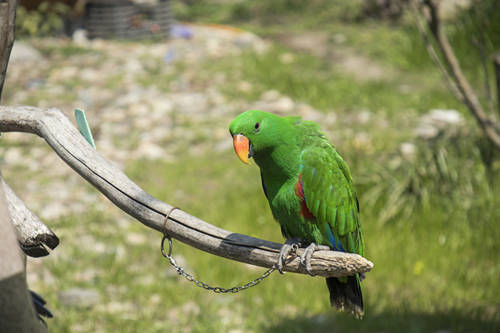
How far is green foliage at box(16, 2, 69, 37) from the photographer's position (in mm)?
5590

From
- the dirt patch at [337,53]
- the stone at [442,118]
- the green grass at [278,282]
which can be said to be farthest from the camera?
the dirt patch at [337,53]

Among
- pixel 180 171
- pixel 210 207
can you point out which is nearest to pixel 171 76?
pixel 180 171

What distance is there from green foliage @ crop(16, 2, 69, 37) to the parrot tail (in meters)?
4.36

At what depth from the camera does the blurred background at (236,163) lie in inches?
136

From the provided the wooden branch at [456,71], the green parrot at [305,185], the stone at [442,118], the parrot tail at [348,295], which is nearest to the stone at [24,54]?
the stone at [442,118]

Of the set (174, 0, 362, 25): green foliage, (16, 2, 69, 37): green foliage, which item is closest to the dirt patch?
(174, 0, 362, 25): green foliage

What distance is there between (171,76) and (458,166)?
3994 mm

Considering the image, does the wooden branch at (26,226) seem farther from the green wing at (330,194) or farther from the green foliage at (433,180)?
the green foliage at (433,180)

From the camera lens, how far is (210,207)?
4.46 m

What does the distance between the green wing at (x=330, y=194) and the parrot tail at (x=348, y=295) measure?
0.44ft

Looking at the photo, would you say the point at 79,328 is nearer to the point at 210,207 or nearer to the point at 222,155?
the point at 210,207

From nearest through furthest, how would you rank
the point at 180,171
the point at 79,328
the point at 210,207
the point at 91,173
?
the point at 91,173 < the point at 79,328 < the point at 210,207 < the point at 180,171

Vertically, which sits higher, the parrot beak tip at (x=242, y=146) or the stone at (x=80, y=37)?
the parrot beak tip at (x=242, y=146)

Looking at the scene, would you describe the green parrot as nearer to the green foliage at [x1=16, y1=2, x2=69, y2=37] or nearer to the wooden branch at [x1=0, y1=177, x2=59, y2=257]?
the wooden branch at [x1=0, y1=177, x2=59, y2=257]
